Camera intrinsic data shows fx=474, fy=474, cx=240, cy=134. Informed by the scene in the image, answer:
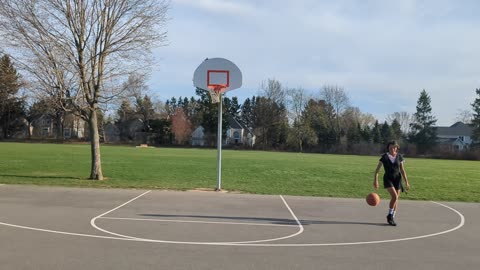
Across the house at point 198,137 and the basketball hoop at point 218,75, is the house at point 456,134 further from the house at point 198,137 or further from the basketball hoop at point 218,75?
the basketball hoop at point 218,75

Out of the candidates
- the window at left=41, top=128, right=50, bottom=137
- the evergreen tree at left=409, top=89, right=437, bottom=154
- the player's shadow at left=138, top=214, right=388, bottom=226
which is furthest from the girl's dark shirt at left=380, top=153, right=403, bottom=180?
the window at left=41, top=128, right=50, bottom=137

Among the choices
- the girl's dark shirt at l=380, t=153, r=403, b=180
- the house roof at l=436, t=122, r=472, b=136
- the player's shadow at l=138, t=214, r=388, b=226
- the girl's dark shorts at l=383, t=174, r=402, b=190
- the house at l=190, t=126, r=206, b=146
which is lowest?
the player's shadow at l=138, t=214, r=388, b=226

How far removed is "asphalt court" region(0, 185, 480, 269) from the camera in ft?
25.2

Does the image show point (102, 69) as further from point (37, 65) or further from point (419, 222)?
point (419, 222)

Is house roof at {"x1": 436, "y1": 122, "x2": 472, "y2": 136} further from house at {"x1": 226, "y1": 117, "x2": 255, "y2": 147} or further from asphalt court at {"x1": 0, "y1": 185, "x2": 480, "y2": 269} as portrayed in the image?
asphalt court at {"x1": 0, "y1": 185, "x2": 480, "y2": 269}

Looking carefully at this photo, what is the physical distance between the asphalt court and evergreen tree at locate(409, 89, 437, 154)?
83707mm

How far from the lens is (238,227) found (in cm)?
1031

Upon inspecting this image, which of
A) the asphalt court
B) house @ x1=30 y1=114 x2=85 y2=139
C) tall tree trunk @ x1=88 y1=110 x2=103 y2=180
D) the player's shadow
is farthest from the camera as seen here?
house @ x1=30 y1=114 x2=85 y2=139

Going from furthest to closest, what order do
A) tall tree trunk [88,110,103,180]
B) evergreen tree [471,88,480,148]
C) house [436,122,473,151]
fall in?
house [436,122,473,151]
evergreen tree [471,88,480,148]
tall tree trunk [88,110,103,180]

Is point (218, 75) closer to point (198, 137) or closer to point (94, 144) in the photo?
point (94, 144)

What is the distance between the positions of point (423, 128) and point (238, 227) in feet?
308

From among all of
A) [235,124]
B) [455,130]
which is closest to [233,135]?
[235,124]

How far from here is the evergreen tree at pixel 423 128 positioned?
310 feet

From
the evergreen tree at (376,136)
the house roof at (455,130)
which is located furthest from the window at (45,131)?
the house roof at (455,130)
